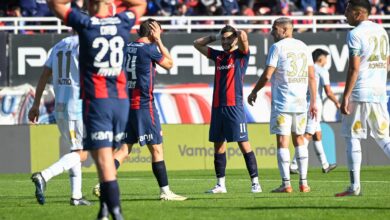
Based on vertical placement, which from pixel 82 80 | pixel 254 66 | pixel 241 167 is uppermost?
pixel 82 80

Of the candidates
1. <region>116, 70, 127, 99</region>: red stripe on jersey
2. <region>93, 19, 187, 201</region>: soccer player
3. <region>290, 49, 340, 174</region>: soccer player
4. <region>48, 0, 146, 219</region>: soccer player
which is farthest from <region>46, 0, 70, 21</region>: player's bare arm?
<region>290, 49, 340, 174</region>: soccer player

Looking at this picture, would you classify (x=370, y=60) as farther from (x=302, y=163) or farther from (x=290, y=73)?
(x=302, y=163)

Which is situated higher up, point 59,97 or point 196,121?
point 59,97

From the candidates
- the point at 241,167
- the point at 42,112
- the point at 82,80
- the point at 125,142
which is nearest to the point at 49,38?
the point at 42,112

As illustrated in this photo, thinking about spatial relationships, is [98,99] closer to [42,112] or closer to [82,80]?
[82,80]

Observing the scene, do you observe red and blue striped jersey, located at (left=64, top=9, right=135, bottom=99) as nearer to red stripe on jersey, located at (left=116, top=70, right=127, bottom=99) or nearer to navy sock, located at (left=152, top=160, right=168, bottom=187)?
red stripe on jersey, located at (left=116, top=70, right=127, bottom=99)

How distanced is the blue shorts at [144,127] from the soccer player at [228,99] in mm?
1975

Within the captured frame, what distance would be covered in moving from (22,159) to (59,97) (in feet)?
35.8

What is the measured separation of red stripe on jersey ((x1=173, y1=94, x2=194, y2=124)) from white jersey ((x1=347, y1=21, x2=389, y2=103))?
1385cm

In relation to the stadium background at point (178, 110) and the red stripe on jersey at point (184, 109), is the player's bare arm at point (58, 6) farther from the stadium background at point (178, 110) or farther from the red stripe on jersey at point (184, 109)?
the red stripe on jersey at point (184, 109)

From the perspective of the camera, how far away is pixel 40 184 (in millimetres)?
13242

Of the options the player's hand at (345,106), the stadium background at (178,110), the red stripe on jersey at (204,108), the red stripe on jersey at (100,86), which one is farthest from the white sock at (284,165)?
the red stripe on jersey at (204,108)

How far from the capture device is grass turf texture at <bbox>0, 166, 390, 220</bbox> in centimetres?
1190

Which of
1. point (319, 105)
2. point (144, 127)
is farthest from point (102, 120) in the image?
point (319, 105)
